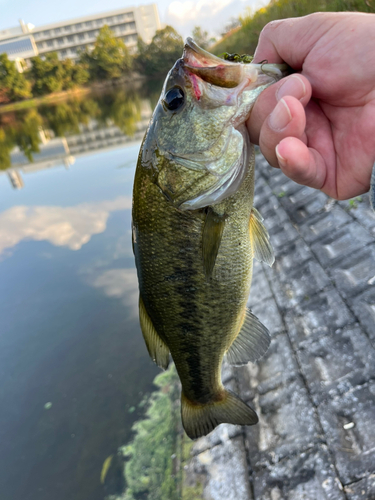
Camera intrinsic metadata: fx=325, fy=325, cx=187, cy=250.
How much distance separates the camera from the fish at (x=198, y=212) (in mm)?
1335

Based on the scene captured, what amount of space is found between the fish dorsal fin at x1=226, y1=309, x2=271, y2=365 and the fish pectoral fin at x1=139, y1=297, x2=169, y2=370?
1.28ft

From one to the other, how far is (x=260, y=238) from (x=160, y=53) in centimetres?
6189

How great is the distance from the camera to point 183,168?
1.44 metres

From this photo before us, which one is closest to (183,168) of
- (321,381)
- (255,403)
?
(321,381)

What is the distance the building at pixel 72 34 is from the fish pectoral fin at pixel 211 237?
83526 mm

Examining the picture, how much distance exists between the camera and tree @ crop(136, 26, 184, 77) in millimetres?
53219

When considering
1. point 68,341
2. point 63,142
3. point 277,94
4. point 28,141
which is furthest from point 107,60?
point 277,94

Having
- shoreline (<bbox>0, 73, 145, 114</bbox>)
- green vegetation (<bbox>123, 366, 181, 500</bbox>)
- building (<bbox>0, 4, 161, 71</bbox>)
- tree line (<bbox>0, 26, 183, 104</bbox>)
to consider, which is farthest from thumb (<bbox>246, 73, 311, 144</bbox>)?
building (<bbox>0, 4, 161, 71</bbox>)

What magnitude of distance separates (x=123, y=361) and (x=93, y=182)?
8.24 metres

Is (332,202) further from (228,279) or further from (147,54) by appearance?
(147,54)

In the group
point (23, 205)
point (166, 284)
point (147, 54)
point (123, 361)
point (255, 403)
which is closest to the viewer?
point (166, 284)

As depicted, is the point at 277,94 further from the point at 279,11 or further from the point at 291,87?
the point at 279,11

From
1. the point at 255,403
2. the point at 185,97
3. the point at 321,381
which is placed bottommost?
the point at 255,403

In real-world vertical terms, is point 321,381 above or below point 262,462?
above
